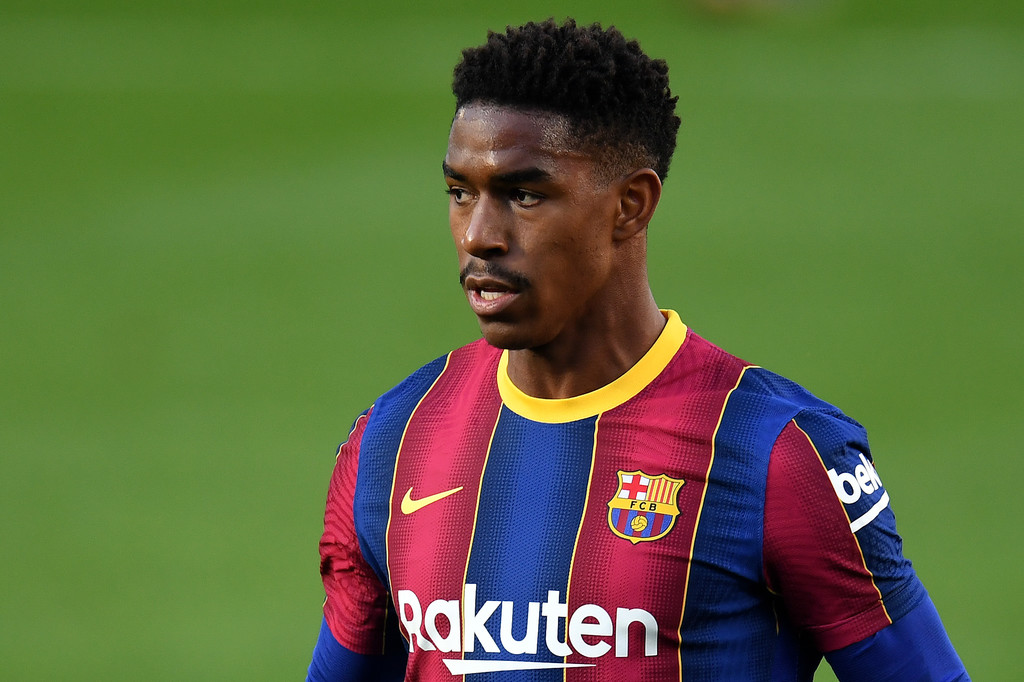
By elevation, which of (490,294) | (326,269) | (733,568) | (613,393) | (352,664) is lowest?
(352,664)

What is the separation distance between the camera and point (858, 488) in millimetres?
2475

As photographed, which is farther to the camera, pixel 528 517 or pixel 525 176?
pixel 528 517

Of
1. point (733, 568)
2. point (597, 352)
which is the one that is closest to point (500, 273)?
point (597, 352)

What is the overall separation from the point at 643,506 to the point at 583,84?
70 centimetres

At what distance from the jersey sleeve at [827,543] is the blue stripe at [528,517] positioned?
337 mm

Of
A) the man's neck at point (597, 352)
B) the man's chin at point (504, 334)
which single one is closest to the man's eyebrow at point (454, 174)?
the man's chin at point (504, 334)

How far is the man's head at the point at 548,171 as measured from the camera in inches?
97.0

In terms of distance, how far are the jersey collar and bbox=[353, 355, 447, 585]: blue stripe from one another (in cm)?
26

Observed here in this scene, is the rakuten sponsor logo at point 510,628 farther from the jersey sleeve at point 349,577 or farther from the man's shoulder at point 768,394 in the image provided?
the man's shoulder at point 768,394

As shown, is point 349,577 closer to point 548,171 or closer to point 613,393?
point 613,393

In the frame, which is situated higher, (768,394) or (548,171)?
(548,171)

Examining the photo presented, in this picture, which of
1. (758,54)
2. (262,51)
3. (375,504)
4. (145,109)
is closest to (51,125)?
(145,109)

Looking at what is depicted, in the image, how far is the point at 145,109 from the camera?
1105cm

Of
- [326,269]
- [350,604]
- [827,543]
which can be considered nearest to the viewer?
[827,543]
